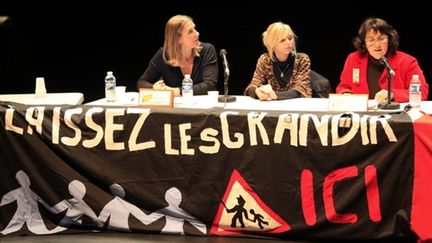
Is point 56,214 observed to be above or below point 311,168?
below

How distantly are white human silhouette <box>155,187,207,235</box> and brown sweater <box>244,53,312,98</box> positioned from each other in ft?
2.95

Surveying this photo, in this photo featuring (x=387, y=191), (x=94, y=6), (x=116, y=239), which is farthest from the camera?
(x=94, y=6)

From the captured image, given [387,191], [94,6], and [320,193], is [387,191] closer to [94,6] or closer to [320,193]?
[320,193]

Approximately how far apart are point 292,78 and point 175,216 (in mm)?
1251

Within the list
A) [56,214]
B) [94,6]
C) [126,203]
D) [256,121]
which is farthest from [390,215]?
[94,6]

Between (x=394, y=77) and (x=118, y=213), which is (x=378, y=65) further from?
(x=118, y=213)

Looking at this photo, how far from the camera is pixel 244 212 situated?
112 inches

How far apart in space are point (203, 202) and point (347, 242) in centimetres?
71

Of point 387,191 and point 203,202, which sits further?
point 203,202

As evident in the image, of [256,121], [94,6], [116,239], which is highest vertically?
[94,6]

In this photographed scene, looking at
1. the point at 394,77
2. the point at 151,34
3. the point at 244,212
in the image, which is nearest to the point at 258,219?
the point at 244,212

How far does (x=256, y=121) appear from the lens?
111 inches

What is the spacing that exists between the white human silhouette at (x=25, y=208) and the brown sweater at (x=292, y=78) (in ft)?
4.51

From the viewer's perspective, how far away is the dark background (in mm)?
4648
